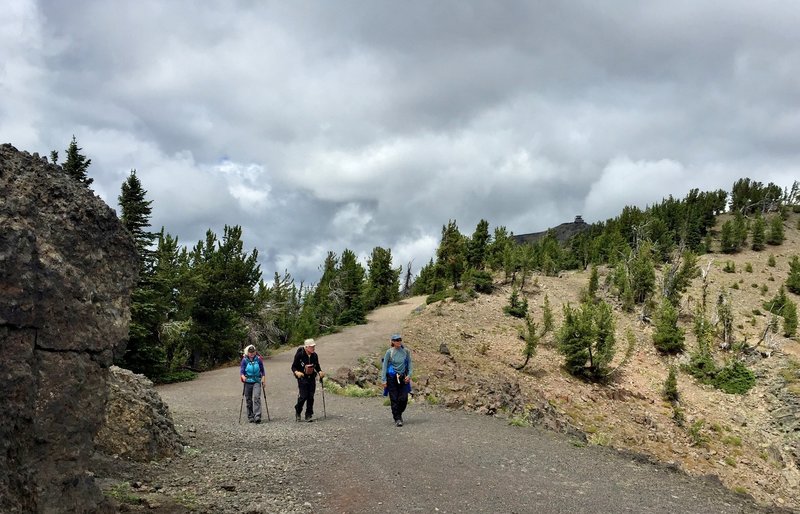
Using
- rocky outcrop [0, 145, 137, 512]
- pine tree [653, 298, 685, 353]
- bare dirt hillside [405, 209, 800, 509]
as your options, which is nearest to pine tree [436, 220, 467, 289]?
bare dirt hillside [405, 209, 800, 509]

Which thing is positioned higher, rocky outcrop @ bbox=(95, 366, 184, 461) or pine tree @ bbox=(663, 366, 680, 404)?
rocky outcrop @ bbox=(95, 366, 184, 461)

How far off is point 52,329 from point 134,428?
4554 millimetres

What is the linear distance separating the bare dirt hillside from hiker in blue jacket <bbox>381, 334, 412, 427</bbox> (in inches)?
138

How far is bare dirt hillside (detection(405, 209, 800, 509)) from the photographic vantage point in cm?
1820

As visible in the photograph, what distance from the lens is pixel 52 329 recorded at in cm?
496

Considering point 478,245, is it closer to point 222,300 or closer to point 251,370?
point 222,300

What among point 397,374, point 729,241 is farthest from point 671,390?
point 729,241

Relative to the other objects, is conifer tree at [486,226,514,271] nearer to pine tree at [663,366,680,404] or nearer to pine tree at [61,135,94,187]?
pine tree at [663,366,680,404]

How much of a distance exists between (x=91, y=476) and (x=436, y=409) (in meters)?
10.9

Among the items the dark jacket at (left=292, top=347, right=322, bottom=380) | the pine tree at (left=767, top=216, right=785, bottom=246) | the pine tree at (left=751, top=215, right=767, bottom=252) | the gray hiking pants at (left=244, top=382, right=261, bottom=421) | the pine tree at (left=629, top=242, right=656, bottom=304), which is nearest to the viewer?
the dark jacket at (left=292, top=347, right=322, bottom=380)

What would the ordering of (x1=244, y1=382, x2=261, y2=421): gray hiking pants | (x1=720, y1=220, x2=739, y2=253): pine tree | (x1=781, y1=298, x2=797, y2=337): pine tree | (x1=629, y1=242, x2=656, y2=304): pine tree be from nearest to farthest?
(x1=244, y1=382, x2=261, y2=421): gray hiking pants
(x1=781, y1=298, x2=797, y2=337): pine tree
(x1=629, y1=242, x2=656, y2=304): pine tree
(x1=720, y1=220, x2=739, y2=253): pine tree

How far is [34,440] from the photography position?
15.5ft

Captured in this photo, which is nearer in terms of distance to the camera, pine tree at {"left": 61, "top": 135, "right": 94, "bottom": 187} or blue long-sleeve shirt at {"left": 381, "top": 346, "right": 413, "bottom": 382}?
blue long-sleeve shirt at {"left": 381, "top": 346, "right": 413, "bottom": 382}

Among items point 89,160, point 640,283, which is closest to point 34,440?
point 89,160
